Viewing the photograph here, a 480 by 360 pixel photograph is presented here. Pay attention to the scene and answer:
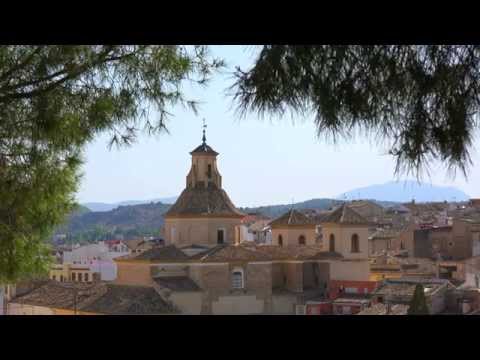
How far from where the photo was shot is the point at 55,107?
3.74m

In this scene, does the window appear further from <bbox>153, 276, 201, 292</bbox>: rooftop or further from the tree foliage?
the tree foliage

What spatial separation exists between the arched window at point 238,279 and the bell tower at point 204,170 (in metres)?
4.21

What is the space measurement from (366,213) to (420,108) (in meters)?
48.8

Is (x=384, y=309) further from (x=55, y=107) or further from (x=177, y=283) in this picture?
(x=55, y=107)

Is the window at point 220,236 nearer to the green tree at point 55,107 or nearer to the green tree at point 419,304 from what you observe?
the green tree at point 419,304

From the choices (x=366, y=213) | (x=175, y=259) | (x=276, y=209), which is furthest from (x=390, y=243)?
(x=276, y=209)

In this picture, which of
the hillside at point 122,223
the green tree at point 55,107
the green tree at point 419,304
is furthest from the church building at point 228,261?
the green tree at point 55,107

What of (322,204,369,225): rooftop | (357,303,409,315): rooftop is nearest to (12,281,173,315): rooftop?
(357,303,409,315): rooftop

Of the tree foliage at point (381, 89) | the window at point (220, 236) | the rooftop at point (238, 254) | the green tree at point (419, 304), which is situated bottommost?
the green tree at point (419, 304)

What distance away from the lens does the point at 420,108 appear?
230cm

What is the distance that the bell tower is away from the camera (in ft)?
108

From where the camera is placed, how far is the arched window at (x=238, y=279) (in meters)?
29.9

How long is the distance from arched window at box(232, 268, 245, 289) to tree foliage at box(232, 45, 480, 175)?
90.8 ft
